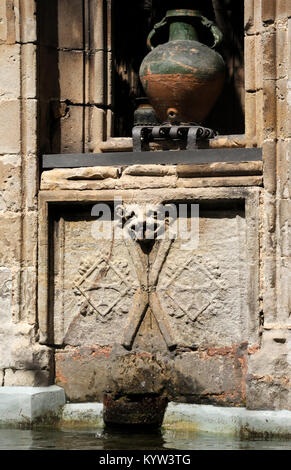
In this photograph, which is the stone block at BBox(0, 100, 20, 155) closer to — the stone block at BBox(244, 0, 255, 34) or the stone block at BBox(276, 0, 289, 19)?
the stone block at BBox(244, 0, 255, 34)

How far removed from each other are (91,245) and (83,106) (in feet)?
3.66

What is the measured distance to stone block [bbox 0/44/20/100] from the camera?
26.8 feet

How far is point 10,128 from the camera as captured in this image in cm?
817

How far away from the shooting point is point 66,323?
8250mm

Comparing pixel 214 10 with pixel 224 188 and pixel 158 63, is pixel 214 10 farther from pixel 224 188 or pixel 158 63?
pixel 224 188

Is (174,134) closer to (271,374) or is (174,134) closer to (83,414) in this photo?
(271,374)

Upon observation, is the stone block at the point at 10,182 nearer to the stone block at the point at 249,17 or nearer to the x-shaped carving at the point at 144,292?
the x-shaped carving at the point at 144,292

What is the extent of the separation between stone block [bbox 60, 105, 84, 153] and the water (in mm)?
2163

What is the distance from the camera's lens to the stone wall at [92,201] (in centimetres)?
761

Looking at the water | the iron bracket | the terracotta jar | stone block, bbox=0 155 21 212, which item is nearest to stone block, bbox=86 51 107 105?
the terracotta jar

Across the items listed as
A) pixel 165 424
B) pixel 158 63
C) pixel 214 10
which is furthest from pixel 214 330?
pixel 214 10

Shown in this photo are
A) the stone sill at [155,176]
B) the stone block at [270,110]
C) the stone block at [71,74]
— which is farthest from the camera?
the stone block at [71,74]

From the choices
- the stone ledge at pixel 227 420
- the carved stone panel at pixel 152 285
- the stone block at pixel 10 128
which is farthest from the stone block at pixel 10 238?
the stone ledge at pixel 227 420

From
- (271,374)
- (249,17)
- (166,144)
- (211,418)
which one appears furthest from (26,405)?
(249,17)
